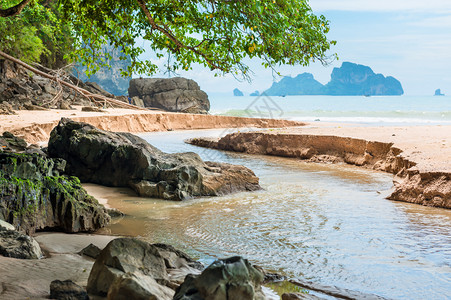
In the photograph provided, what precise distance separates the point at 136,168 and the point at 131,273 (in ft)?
18.5

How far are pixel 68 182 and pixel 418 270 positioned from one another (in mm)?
4251

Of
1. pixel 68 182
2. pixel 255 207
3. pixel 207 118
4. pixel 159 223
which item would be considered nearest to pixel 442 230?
pixel 255 207

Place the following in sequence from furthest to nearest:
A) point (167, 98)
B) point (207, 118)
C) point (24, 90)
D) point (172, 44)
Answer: point (167, 98) < point (207, 118) < point (24, 90) < point (172, 44)

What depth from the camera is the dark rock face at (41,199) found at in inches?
203

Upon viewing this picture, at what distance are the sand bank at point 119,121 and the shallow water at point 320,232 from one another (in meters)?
8.40

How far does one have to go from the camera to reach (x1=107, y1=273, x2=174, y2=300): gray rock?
2.90 metres

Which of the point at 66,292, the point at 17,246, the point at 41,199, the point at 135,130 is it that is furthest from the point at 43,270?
the point at 135,130

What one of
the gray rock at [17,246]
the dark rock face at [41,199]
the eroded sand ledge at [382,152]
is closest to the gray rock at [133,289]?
the gray rock at [17,246]

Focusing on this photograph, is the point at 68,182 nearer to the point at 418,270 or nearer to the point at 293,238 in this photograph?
the point at 293,238

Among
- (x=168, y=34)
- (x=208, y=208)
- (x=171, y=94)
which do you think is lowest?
(x=208, y=208)

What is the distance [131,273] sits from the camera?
3088mm

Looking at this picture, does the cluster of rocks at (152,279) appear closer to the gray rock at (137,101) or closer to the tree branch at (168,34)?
the tree branch at (168,34)

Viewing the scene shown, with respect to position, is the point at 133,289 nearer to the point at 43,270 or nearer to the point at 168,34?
the point at 43,270

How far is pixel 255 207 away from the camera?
7.56 metres
